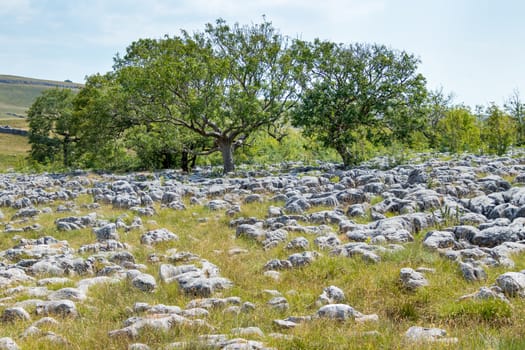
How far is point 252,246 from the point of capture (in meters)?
9.77

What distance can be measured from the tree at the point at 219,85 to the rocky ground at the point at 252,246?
903cm

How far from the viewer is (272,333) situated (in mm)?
5234

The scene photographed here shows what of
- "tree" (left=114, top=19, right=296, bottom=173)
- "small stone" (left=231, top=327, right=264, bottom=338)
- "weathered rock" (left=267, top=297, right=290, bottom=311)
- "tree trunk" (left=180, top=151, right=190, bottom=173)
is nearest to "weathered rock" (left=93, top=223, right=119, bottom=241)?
"weathered rock" (left=267, top=297, right=290, bottom=311)

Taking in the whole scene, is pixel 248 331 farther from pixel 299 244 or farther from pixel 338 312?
pixel 299 244

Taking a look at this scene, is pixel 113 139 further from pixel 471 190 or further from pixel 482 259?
pixel 482 259

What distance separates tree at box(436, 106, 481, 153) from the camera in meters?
34.1

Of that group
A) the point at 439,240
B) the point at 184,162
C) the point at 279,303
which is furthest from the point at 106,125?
the point at 279,303

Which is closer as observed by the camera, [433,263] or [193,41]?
[433,263]

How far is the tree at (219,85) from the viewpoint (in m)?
24.7

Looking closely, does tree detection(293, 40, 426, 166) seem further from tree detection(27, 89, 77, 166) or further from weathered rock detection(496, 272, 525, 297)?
tree detection(27, 89, 77, 166)

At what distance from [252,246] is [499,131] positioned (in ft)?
87.3

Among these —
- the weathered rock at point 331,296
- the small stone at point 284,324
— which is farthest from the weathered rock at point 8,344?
the weathered rock at point 331,296

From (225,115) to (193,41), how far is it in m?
4.81

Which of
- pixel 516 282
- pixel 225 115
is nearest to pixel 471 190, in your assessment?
pixel 516 282
